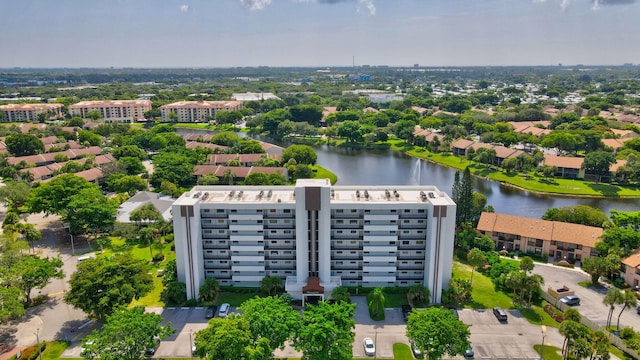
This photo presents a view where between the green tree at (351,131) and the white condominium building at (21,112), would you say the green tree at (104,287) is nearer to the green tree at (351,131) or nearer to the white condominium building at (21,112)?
the green tree at (351,131)

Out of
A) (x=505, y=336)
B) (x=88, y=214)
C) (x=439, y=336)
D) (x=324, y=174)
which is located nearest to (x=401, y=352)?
(x=439, y=336)

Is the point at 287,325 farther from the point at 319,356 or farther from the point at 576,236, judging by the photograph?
the point at 576,236

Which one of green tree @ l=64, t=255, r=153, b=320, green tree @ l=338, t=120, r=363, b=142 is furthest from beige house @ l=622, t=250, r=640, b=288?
green tree @ l=338, t=120, r=363, b=142

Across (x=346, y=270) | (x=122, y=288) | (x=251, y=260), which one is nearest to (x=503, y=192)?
(x=346, y=270)

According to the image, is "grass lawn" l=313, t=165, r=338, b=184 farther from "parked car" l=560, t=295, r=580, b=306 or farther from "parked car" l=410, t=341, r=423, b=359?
"parked car" l=410, t=341, r=423, b=359

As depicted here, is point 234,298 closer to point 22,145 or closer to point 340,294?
point 340,294

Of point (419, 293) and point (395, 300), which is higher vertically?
point (419, 293)

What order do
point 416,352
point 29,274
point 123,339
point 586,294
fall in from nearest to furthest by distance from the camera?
point 123,339, point 416,352, point 29,274, point 586,294
